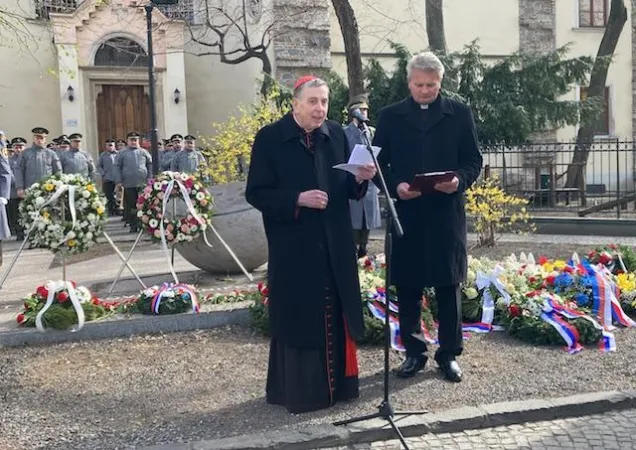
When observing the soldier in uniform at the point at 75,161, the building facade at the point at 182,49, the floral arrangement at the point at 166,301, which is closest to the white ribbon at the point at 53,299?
the floral arrangement at the point at 166,301

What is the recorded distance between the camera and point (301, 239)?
15.6ft

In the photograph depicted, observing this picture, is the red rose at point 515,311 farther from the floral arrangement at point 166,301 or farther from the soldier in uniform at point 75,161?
the soldier in uniform at point 75,161

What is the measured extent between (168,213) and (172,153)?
9.24m

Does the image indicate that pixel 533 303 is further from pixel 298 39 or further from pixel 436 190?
Result: pixel 298 39

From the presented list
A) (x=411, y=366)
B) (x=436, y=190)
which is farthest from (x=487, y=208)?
(x=436, y=190)

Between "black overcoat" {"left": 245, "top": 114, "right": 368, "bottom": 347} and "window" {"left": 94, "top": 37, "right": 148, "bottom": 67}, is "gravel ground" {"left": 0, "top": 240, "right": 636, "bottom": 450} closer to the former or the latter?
"black overcoat" {"left": 245, "top": 114, "right": 368, "bottom": 347}

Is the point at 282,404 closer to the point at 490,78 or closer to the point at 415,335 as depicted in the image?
the point at 415,335

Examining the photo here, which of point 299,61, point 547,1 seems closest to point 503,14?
point 547,1

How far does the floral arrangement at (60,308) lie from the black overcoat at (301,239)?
2585 millimetres

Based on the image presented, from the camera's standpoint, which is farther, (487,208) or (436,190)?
(487,208)

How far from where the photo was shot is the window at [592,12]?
27.2m

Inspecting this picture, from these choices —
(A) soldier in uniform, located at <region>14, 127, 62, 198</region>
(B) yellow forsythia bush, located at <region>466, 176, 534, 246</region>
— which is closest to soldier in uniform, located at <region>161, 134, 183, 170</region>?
(A) soldier in uniform, located at <region>14, 127, 62, 198</region>

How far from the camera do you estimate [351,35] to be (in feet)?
37.7

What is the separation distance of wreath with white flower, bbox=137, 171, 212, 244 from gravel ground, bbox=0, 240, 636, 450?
1.51 m
